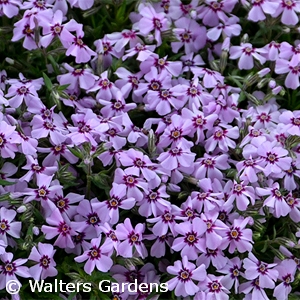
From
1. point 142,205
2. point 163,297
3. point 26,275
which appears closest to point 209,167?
point 142,205

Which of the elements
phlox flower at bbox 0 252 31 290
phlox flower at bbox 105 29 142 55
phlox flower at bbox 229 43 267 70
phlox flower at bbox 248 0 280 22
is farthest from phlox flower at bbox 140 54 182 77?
phlox flower at bbox 0 252 31 290

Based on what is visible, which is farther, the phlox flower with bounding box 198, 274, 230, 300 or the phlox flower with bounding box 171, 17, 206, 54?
the phlox flower with bounding box 171, 17, 206, 54

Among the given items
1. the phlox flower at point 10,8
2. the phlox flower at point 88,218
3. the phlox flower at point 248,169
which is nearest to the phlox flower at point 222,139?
the phlox flower at point 248,169

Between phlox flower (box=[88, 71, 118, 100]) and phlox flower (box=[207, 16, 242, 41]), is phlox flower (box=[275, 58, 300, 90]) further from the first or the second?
phlox flower (box=[88, 71, 118, 100])

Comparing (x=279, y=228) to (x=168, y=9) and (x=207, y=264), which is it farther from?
(x=168, y=9)

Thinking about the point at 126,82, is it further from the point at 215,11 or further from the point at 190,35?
the point at 215,11

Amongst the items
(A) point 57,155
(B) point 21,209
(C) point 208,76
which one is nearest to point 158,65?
(C) point 208,76

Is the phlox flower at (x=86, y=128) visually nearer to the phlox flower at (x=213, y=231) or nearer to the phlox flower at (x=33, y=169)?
the phlox flower at (x=33, y=169)
